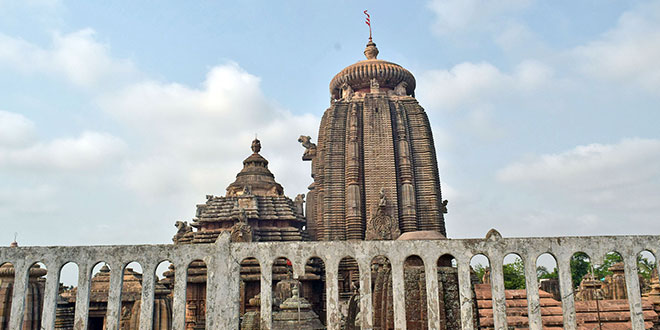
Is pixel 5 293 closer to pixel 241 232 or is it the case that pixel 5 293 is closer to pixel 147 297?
pixel 147 297

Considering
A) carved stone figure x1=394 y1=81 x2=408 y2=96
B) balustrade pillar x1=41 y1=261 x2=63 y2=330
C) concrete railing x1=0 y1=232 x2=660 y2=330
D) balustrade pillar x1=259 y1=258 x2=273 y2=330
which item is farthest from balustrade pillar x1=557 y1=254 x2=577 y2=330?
carved stone figure x1=394 y1=81 x2=408 y2=96

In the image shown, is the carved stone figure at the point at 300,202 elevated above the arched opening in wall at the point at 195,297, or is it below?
above

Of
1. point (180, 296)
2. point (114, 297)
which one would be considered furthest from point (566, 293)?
A: point (114, 297)

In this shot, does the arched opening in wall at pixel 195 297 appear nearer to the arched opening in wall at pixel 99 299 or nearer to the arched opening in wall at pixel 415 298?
the arched opening in wall at pixel 99 299

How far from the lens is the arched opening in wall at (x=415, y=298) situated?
8.57 metres

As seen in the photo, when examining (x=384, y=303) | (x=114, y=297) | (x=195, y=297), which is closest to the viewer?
(x=114, y=297)

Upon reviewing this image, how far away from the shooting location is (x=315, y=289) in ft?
94.2

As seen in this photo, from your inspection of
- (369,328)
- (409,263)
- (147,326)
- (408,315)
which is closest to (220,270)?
(147,326)

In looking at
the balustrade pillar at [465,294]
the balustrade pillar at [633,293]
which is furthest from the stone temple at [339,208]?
the balustrade pillar at [633,293]

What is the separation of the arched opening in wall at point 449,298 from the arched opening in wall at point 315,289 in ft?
63.2

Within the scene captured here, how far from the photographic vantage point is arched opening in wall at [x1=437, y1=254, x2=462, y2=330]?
27.8 ft

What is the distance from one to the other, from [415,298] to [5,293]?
9110 millimetres

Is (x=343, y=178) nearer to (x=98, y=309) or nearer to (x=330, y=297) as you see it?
(x=98, y=309)

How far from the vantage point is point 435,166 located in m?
32.8
